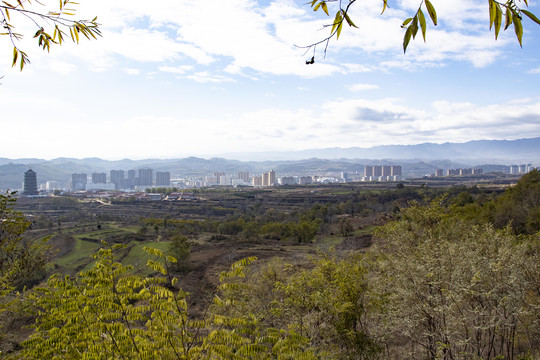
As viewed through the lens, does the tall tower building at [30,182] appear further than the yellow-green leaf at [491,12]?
Yes

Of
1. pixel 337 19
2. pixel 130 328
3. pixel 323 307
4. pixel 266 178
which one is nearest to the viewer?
pixel 337 19

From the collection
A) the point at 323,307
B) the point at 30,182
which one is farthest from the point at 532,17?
the point at 30,182

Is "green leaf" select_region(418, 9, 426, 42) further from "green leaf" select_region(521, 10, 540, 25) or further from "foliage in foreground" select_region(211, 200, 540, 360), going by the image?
"foliage in foreground" select_region(211, 200, 540, 360)

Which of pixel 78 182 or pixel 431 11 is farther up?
pixel 431 11

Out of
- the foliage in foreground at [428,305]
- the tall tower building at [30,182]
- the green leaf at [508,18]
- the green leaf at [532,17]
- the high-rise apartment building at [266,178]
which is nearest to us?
the green leaf at [532,17]

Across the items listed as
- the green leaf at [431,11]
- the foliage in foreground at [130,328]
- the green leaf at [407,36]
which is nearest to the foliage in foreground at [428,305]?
the foliage in foreground at [130,328]

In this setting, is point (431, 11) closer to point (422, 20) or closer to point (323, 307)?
point (422, 20)

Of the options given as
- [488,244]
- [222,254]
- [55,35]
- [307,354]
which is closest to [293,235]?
[222,254]

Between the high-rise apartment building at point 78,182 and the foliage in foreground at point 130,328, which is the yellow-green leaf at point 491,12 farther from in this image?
the high-rise apartment building at point 78,182

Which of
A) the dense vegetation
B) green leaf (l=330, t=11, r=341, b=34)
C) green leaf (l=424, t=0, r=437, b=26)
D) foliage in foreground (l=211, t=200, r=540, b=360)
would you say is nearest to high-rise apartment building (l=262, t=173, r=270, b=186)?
the dense vegetation
